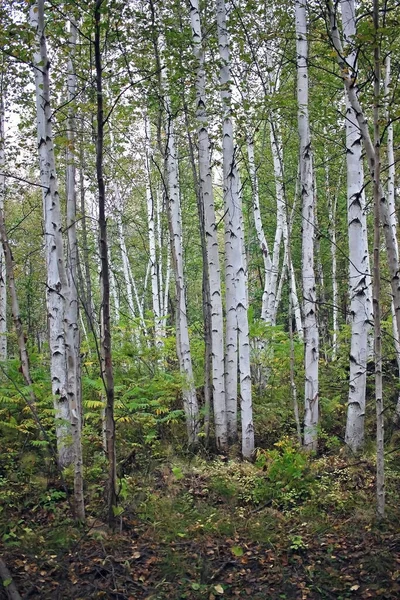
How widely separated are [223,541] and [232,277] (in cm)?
345

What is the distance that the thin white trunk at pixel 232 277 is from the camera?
6.23 metres

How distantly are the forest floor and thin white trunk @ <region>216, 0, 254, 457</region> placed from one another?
0.97 m

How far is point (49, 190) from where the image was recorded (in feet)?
16.3

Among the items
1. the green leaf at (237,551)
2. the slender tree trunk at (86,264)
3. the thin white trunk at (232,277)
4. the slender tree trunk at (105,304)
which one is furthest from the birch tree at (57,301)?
the thin white trunk at (232,277)

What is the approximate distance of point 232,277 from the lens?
6.57 m

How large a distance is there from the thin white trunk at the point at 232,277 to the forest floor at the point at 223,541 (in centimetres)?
97

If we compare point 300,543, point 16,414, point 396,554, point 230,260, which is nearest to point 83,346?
point 16,414

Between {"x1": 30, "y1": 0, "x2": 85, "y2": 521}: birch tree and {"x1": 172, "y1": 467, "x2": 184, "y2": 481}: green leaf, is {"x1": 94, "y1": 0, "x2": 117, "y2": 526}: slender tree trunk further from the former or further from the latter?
{"x1": 172, "y1": 467, "x2": 184, "y2": 481}: green leaf

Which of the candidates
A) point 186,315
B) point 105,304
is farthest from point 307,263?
point 105,304

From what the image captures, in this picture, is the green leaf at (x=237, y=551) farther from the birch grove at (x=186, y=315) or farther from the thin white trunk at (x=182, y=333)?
the thin white trunk at (x=182, y=333)

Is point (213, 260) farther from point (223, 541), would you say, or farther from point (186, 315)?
point (223, 541)

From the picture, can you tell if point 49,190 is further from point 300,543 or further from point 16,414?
point 300,543

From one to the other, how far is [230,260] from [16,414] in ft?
12.9

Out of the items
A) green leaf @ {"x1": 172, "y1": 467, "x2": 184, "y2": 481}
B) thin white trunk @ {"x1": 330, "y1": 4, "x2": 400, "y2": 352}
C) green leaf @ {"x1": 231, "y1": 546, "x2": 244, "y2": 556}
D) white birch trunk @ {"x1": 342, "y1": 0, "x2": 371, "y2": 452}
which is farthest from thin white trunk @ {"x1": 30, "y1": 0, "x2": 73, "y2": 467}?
white birch trunk @ {"x1": 342, "y1": 0, "x2": 371, "y2": 452}
